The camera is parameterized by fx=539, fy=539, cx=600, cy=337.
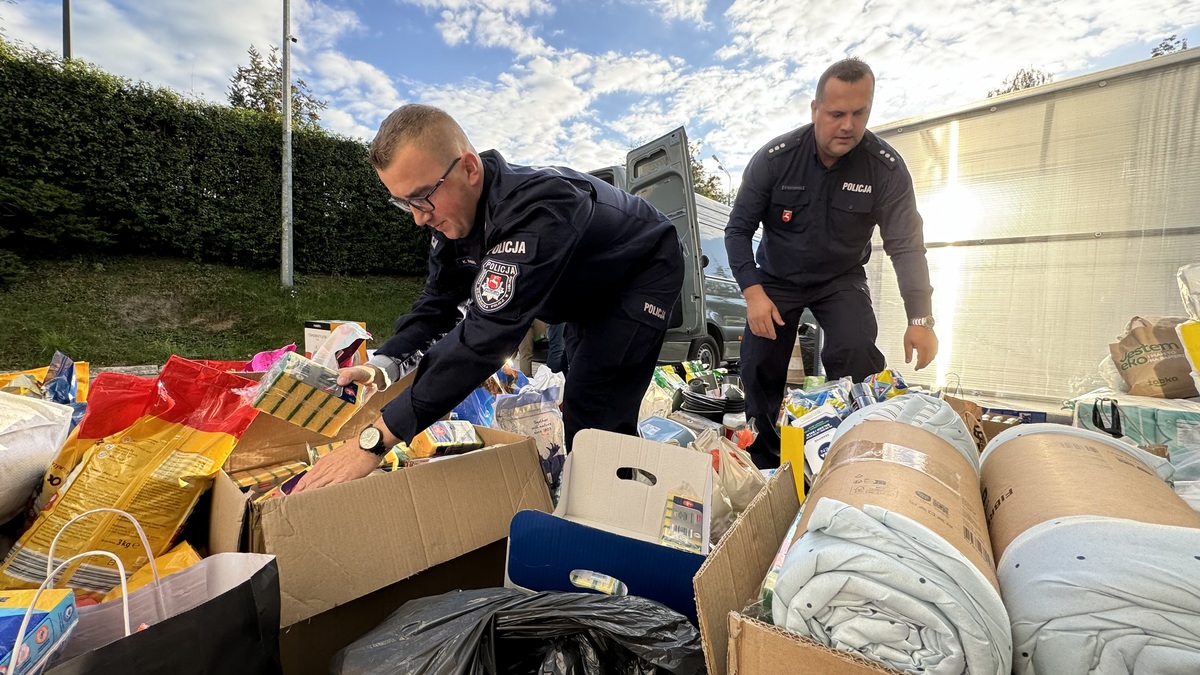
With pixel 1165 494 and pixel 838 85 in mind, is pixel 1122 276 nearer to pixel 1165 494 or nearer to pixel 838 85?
pixel 838 85

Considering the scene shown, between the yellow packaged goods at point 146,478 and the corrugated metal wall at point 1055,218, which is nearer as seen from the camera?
the yellow packaged goods at point 146,478

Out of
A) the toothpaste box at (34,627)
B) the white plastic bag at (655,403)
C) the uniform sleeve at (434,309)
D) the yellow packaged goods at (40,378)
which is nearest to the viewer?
the toothpaste box at (34,627)

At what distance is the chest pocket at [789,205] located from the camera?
7.91ft

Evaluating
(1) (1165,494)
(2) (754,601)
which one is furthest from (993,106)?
(2) (754,601)

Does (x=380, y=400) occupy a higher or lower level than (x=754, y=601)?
higher

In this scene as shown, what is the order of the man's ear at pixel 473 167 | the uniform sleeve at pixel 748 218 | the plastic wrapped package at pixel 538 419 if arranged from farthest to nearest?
the uniform sleeve at pixel 748 218 → the plastic wrapped package at pixel 538 419 → the man's ear at pixel 473 167

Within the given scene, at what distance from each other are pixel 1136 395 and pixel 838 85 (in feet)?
5.61

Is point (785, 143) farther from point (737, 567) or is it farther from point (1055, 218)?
point (1055, 218)

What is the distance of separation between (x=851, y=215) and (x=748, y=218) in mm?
444

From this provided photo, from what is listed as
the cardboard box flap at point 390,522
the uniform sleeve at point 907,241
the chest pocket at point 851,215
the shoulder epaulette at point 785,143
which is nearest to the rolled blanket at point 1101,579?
the cardboard box flap at point 390,522

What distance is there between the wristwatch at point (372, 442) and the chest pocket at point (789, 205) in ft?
6.54

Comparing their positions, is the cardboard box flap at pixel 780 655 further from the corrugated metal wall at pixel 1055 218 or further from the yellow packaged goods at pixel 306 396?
the corrugated metal wall at pixel 1055 218

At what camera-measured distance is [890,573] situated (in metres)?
0.61

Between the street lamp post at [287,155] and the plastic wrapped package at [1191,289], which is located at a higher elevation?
the street lamp post at [287,155]
